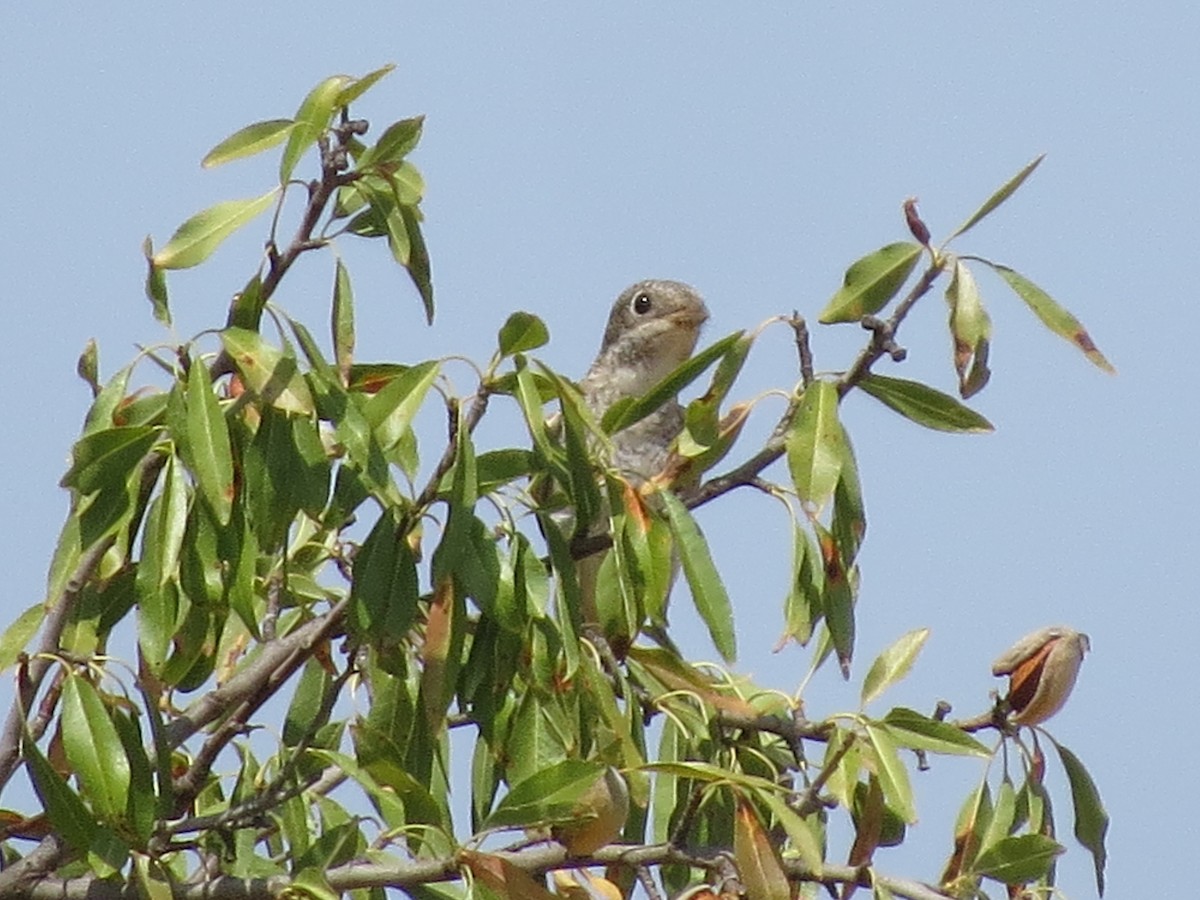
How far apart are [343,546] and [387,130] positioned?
45.8 inches

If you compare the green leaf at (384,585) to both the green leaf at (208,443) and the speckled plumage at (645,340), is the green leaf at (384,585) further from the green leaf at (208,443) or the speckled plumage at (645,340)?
the speckled plumage at (645,340)

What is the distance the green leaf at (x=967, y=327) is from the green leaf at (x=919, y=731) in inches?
19.9

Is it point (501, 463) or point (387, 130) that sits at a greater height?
point (387, 130)

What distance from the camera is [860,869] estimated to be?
3129 mm

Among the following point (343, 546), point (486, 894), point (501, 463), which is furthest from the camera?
point (343, 546)

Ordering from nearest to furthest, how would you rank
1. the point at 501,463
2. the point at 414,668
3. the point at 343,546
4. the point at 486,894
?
the point at 486,894
the point at 501,463
the point at 414,668
the point at 343,546

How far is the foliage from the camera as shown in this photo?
3.12 m

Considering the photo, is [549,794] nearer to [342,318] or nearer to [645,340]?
[342,318]

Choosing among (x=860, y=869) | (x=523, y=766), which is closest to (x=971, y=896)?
(x=860, y=869)

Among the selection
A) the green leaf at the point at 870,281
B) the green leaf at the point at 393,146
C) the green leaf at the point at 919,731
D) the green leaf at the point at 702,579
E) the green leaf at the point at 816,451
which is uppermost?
the green leaf at the point at 393,146

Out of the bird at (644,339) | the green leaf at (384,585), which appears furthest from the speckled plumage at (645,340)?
the green leaf at (384,585)

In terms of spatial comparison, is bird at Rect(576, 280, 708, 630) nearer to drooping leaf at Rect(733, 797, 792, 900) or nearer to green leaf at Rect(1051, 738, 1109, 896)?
green leaf at Rect(1051, 738, 1109, 896)

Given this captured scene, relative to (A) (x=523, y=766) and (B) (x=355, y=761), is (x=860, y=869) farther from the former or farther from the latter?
(B) (x=355, y=761)

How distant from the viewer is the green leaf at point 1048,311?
128 inches
